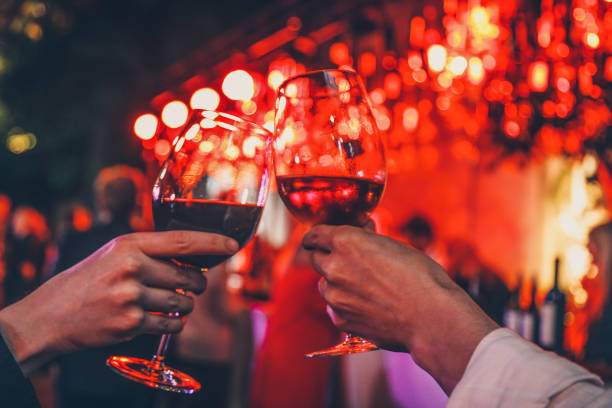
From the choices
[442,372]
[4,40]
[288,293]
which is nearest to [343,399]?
[288,293]

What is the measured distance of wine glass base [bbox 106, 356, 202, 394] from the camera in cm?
79

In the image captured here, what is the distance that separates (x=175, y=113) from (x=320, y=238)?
607cm

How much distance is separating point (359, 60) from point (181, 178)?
205 inches

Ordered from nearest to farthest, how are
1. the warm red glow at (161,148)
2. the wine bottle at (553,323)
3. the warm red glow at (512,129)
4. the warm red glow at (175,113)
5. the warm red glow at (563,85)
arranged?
the wine bottle at (553,323) < the warm red glow at (563,85) < the warm red glow at (512,129) < the warm red glow at (175,113) < the warm red glow at (161,148)

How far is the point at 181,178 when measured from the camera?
82cm

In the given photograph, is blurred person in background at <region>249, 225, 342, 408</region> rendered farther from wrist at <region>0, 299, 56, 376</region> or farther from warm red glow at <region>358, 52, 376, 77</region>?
warm red glow at <region>358, 52, 376, 77</region>

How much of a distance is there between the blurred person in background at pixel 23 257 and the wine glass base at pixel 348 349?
4.16 meters

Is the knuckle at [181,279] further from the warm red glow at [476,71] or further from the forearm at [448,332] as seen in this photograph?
the warm red glow at [476,71]

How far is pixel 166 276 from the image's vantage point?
0.75 m

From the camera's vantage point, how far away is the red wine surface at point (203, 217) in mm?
805

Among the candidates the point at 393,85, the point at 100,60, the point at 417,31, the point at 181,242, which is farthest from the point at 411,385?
the point at 100,60

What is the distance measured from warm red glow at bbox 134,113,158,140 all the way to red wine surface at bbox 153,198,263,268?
6.81 metres

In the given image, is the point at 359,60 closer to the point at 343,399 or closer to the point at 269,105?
the point at 269,105

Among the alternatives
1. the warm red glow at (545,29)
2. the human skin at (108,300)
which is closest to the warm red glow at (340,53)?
the warm red glow at (545,29)
